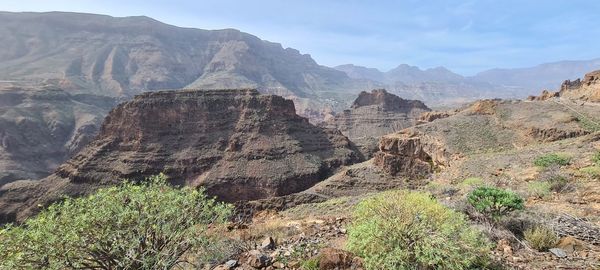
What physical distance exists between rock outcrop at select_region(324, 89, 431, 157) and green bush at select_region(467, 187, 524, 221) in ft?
405

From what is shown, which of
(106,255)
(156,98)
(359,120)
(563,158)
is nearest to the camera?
(106,255)

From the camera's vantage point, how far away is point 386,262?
849 cm

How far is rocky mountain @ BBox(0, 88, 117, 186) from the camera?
4318 inches

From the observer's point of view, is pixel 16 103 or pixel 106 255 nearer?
pixel 106 255

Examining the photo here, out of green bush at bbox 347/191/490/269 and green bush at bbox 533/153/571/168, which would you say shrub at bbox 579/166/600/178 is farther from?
green bush at bbox 347/191/490/269

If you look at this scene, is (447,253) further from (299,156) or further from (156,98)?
(156,98)

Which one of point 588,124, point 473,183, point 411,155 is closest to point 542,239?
point 473,183

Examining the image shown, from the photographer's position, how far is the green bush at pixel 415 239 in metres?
8.45

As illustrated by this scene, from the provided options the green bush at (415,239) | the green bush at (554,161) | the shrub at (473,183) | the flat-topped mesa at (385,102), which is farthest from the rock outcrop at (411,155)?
the flat-topped mesa at (385,102)

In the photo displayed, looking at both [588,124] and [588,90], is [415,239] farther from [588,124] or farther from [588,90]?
[588,90]

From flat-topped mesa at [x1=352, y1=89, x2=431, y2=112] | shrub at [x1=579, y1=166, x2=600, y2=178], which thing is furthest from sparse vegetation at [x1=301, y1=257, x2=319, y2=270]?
flat-topped mesa at [x1=352, y1=89, x2=431, y2=112]

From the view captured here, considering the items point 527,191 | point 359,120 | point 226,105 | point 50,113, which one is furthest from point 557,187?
point 50,113

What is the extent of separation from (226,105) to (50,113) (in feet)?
277

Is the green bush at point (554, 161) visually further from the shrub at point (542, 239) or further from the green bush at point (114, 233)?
the green bush at point (114, 233)
